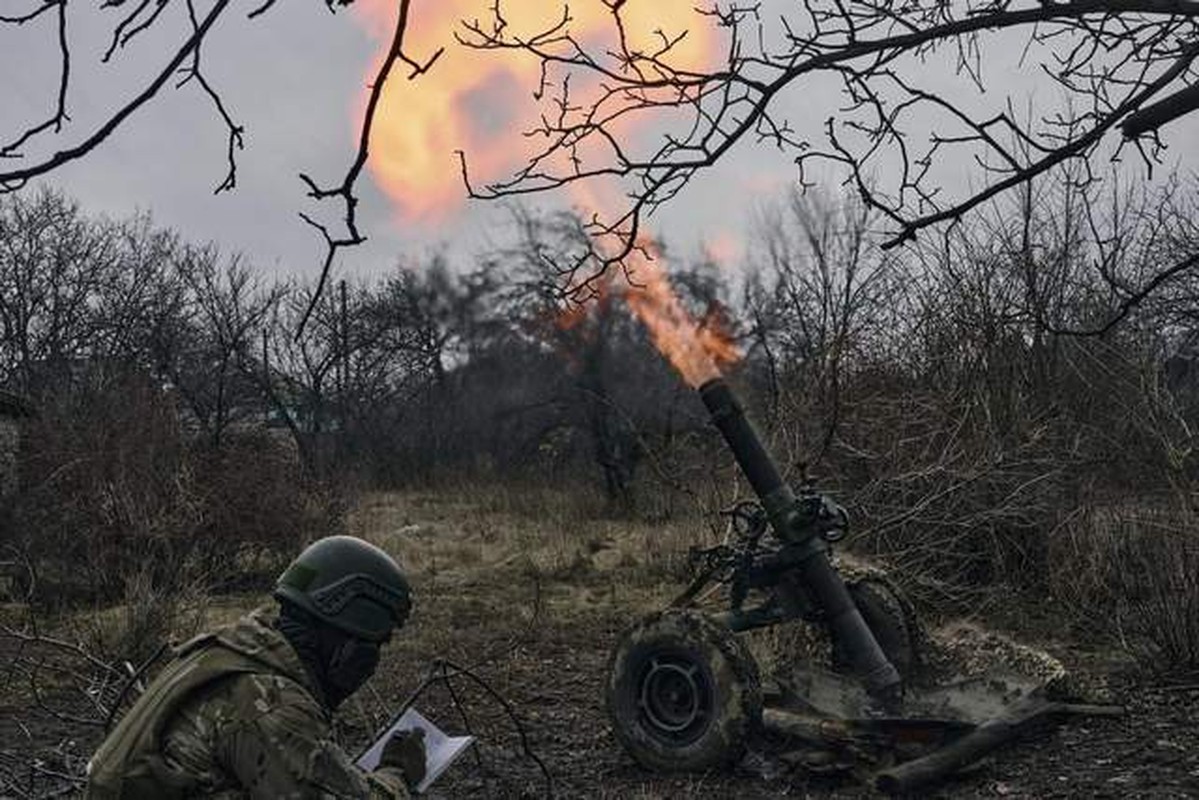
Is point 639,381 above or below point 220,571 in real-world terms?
above

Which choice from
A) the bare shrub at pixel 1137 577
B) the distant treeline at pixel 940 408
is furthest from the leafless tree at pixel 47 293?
the bare shrub at pixel 1137 577

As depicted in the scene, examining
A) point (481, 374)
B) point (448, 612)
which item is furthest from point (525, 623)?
point (481, 374)

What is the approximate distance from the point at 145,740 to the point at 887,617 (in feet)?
17.5

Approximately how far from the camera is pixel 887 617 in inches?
310

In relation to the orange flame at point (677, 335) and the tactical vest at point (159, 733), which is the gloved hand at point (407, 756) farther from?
the orange flame at point (677, 335)

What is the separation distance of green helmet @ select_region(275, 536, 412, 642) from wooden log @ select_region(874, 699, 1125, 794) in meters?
3.53

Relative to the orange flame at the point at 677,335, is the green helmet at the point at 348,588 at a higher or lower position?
lower

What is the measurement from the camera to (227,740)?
3.36m

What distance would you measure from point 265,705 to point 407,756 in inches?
39.9

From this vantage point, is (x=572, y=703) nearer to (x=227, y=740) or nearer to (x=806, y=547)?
(x=806, y=547)

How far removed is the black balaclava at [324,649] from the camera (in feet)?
12.2

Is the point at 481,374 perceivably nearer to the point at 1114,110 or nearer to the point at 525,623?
the point at 525,623

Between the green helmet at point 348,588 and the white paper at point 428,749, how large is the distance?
713 millimetres

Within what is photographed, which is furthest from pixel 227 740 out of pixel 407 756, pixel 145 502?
pixel 145 502
